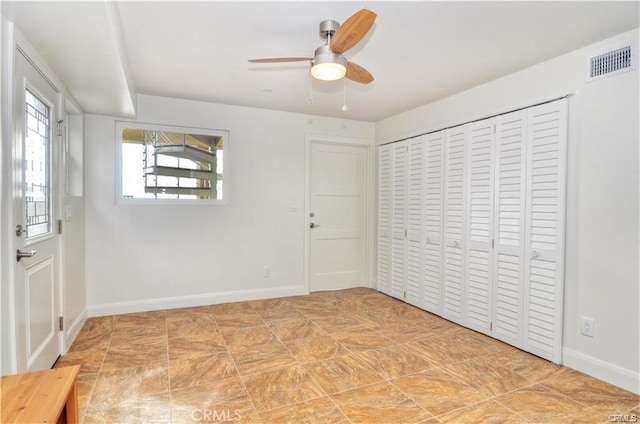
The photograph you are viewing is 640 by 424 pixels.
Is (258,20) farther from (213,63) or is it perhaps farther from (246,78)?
(246,78)

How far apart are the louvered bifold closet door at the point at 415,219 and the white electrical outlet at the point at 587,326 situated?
1.61 metres

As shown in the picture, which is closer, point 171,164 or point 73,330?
point 73,330

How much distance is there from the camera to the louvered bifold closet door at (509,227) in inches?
115

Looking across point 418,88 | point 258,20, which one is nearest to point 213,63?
point 258,20

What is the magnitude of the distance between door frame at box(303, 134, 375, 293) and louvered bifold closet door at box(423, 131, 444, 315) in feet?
3.74

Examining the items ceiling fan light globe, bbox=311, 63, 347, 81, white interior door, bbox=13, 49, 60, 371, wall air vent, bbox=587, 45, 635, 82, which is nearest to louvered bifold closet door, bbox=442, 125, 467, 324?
wall air vent, bbox=587, 45, 635, 82

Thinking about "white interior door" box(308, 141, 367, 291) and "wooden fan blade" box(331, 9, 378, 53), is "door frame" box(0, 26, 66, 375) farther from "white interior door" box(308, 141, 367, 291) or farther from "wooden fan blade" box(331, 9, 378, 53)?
"white interior door" box(308, 141, 367, 291)

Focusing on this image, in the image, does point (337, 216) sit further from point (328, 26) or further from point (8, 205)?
point (8, 205)

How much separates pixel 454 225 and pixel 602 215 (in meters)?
1.28

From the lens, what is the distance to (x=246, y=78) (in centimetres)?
326

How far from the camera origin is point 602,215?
8.07ft

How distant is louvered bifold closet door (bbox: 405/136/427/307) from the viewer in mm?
3990

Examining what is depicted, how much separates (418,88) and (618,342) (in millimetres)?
2603

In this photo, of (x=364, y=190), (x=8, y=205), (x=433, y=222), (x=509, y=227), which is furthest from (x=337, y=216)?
(x=8, y=205)
